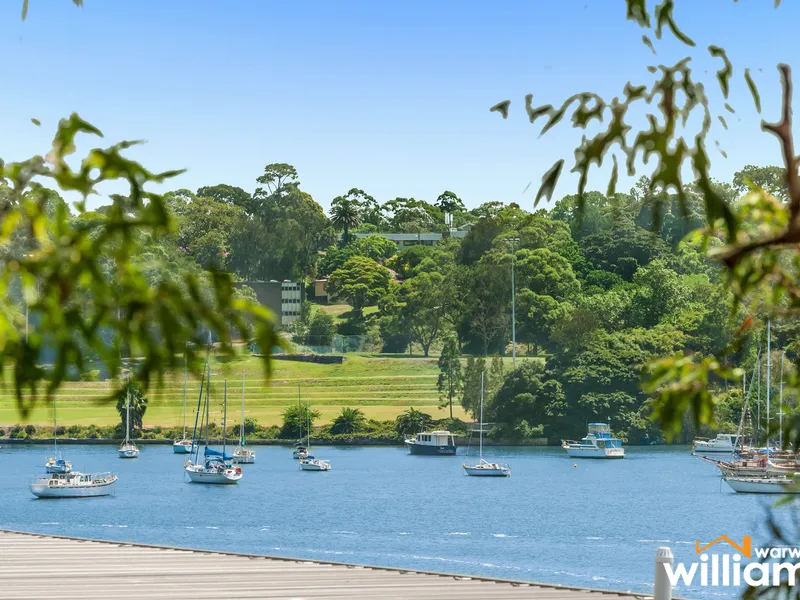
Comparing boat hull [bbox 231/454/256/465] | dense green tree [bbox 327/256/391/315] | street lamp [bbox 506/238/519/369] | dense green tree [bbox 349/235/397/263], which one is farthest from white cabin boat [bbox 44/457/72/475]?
dense green tree [bbox 349/235/397/263]

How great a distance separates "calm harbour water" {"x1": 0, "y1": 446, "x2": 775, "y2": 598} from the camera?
74.3 feet

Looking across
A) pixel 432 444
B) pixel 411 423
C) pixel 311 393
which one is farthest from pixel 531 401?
pixel 311 393

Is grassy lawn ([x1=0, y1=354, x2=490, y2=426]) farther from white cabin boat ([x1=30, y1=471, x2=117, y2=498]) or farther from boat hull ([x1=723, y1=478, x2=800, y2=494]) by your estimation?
boat hull ([x1=723, y1=478, x2=800, y2=494])

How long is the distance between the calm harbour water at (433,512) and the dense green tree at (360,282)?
→ 51.8 feet

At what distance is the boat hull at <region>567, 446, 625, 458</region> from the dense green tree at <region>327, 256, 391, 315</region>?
1729cm

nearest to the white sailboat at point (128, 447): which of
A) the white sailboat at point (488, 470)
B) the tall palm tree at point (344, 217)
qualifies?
the white sailboat at point (488, 470)

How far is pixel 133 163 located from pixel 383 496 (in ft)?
104

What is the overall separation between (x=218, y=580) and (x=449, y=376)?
4413cm

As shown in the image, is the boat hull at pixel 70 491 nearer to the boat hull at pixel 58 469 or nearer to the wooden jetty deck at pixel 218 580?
the boat hull at pixel 58 469

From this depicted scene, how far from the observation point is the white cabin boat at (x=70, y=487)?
33.5 meters

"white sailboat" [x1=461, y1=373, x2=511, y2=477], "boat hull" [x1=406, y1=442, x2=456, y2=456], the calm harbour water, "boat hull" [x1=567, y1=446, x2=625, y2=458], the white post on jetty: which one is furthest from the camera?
"boat hull" [x1=406, y1=442, x2=456, y2=456]

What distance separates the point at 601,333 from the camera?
49.3 m

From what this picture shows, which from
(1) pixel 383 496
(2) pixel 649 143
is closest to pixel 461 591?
(2) pixel 649 143

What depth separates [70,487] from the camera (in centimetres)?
3384
